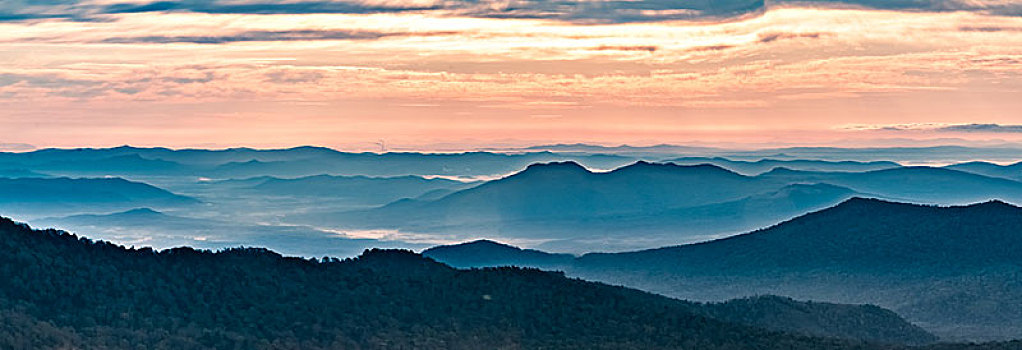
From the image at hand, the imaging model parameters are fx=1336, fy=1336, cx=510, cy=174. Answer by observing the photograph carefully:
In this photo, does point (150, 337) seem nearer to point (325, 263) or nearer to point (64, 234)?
point (64, 234)

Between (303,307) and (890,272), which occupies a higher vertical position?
(890,272)

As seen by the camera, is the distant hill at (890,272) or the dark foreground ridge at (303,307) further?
the distant hill at (890,272)

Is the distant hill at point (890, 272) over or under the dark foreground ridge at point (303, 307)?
over

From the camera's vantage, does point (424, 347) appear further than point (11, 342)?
Yes

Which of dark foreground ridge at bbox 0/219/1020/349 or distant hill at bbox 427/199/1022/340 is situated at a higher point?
distant hill at bbox 427/199/1022/340

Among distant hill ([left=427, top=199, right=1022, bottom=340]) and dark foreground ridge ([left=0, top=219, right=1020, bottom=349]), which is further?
distant hill ([left=427, top=199, right=1022, bottom=340])

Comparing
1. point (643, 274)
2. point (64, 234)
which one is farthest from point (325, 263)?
point (643, 274)

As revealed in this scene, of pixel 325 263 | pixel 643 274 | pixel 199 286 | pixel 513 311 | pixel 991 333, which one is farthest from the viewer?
pixel 643 274

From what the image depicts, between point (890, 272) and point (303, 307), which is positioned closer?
point (303, 307)
